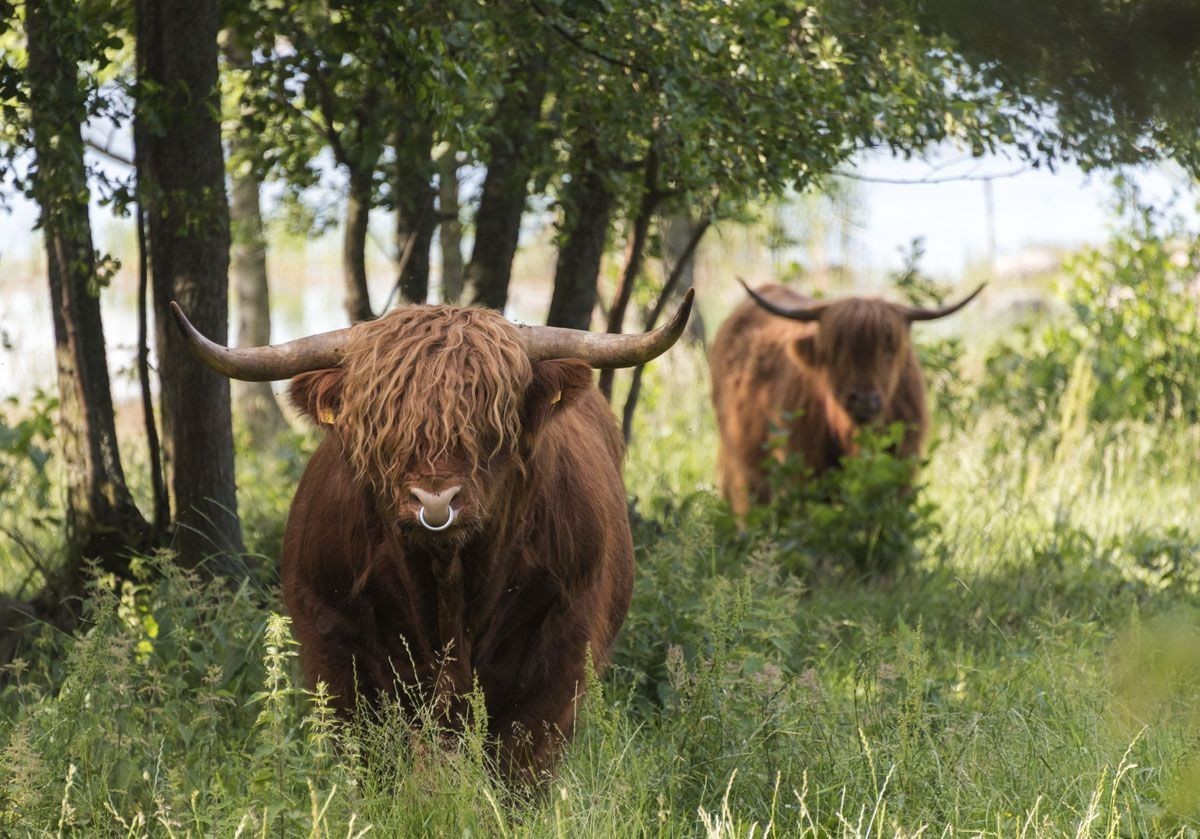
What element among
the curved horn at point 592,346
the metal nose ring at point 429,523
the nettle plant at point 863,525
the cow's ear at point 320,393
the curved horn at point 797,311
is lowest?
the nettle plant at point 863,525

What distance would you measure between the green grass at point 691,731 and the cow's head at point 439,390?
1.76 ft

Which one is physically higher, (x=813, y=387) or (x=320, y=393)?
(x=320, y=393)

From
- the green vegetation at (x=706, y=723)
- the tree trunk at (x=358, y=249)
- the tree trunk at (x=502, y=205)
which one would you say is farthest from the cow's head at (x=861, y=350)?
the tree trunk at (x=358, y=249)

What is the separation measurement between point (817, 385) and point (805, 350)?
24 centimetres

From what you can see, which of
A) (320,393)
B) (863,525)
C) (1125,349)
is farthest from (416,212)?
(1125,349)

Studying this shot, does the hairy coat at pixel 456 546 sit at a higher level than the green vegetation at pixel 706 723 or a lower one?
higher

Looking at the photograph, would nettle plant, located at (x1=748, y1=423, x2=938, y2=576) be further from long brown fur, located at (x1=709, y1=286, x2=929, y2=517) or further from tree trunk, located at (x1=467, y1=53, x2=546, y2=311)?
tree trunk, located at (x1=467, y1=53, x2=546, y2=311)

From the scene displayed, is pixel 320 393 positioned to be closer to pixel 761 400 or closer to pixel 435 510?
pixel 435 510

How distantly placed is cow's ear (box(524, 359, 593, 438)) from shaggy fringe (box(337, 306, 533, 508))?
0.04 m

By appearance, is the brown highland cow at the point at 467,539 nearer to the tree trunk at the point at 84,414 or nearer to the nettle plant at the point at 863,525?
the tree trunk at the point at 84,414

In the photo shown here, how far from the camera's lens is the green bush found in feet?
34.0

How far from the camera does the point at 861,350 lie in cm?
877

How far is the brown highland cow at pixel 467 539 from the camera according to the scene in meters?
3.93

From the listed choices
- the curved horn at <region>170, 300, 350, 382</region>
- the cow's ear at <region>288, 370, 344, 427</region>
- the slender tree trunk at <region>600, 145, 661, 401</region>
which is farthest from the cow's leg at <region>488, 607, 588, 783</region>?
the slender tree trunk at <region>600, 145, 661, 401</region>
